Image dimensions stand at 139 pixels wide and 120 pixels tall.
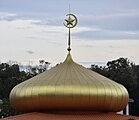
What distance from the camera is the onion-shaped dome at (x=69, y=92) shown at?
2027cm

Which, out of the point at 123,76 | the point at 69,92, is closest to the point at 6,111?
the point at 123,76

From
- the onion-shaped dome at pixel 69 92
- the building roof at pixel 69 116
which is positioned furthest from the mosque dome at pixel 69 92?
the building roof at pixel 69 116

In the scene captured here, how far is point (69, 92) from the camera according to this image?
66.4ft

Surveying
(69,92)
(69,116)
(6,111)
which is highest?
(69,92)

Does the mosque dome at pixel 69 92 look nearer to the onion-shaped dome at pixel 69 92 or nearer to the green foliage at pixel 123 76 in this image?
the onion-shaped dome at pixel 69 92

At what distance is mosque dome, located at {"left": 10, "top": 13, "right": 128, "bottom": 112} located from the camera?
2027 centimetres

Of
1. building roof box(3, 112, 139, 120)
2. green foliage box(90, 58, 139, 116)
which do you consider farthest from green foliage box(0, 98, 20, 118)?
building roof box(3, 112, 139, 120)

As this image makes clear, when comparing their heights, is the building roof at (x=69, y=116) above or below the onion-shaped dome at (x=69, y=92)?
below

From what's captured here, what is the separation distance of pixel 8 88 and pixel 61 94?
94.3ft

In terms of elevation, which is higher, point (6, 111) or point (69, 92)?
point (69, 92)

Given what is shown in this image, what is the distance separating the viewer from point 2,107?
133 ft

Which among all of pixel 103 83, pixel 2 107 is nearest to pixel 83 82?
pixel 103 83

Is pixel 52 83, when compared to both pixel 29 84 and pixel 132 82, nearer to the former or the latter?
pixel 29 84

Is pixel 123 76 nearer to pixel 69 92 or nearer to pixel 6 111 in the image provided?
pixel 6 111
